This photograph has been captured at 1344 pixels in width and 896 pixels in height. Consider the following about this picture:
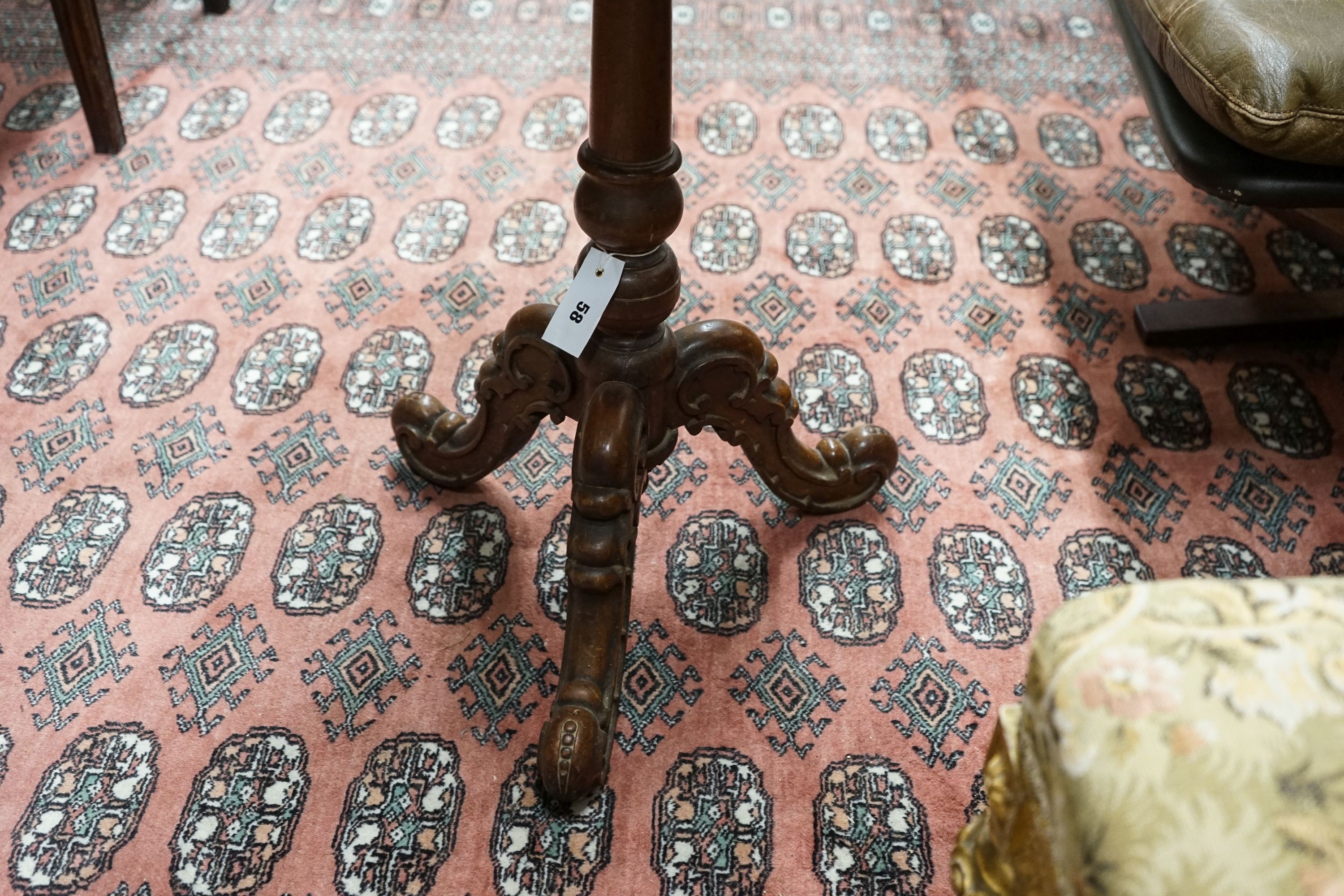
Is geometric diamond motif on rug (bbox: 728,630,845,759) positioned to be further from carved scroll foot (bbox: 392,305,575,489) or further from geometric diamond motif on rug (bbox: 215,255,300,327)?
geometric diamond motif on rug (bbox: 215,255,300,327)

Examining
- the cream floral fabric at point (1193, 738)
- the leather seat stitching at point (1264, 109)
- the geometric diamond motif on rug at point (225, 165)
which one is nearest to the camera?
the cream floral fabric at point (1193, 738)

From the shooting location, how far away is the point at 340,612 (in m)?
1.20

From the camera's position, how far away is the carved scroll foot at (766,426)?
1108 millimetres

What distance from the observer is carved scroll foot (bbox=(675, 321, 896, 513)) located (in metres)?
1.11

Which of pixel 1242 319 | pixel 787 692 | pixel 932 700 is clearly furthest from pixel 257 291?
pixel 1242 319

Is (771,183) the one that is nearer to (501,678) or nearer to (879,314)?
(879,314)

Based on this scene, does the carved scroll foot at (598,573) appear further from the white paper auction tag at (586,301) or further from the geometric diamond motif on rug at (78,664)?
the geometric diamond motif on rug at (78,664)

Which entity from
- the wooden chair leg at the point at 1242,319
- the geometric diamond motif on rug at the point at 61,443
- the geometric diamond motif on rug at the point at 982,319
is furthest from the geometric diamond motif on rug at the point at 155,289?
the wooden chair leg at the point at 1242,319

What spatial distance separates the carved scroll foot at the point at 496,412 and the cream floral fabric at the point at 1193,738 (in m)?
0.59

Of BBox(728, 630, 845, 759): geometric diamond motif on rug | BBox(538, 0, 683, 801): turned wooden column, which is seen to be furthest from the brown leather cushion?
BBox(728, 630, 845, 759): geometric diamond motif on rug

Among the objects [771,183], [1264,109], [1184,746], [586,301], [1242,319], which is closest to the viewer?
[1184,746]

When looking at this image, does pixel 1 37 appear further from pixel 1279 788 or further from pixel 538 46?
pixel 1279 788

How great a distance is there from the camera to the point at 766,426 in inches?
46.3

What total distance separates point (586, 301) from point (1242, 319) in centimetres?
106
